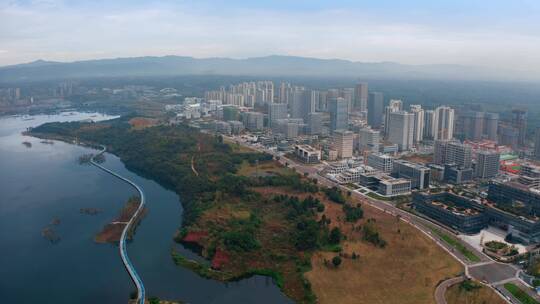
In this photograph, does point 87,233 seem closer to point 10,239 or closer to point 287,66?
point 10,239

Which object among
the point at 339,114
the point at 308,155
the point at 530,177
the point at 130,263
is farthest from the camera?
the point at 339,114

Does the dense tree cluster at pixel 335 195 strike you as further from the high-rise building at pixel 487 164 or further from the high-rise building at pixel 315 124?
the high-rise building at pixel 315 124

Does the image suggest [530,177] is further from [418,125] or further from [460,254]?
[418,125]

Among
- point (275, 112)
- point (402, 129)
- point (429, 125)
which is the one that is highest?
point (275, 112)

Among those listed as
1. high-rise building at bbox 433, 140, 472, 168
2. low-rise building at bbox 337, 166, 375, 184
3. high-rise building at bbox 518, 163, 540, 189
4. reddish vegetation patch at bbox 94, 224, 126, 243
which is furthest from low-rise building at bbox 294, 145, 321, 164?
reddish vegetation patch at bbox 94, 224, 126, 243

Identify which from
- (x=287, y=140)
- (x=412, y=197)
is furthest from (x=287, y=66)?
(x=412, y=197)

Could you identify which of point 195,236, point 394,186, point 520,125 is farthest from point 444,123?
point 195,236

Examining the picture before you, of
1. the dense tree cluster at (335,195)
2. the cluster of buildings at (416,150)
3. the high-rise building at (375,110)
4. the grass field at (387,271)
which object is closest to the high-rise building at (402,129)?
the cluster of buildings at (416,150)

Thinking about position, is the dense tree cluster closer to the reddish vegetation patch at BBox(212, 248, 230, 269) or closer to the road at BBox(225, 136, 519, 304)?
the road at BBox(225, 136, 519, 304)
